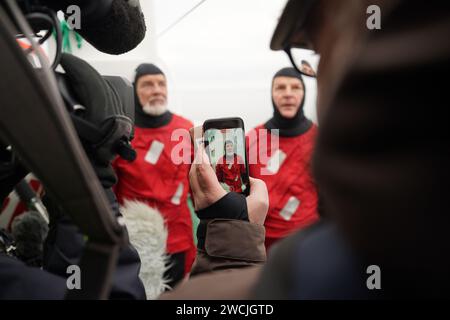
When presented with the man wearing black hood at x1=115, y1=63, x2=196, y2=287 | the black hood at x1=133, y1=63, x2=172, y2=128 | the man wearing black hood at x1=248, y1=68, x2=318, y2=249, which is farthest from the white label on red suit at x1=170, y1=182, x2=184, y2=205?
the man wearing black hood at x1=248, y1=68, x2=318, y2=249

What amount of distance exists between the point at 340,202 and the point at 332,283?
0.07 metres

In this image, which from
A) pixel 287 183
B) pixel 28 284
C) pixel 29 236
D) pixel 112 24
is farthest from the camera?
pixel 287 183

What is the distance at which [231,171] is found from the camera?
73 cm

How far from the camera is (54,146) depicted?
353mm

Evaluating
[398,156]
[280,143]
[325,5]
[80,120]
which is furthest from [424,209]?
[280,143]

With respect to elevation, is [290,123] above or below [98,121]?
below

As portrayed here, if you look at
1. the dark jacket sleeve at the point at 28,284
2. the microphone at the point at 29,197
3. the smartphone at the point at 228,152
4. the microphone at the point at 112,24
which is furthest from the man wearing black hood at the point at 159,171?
the dark jacket sleeve at the point at 28,284

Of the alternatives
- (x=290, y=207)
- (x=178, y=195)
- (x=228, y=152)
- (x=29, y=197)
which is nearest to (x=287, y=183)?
(x=290, y=207)

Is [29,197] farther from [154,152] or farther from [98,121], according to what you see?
[98,121]

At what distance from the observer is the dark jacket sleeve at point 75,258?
44 centimetres

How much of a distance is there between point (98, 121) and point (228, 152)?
29 cm

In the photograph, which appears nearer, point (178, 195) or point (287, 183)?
point (287, 183)

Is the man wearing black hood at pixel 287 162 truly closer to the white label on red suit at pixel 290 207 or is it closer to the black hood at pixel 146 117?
the white label on red suit at pixel 290 207

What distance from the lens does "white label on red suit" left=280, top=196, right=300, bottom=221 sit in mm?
1533
